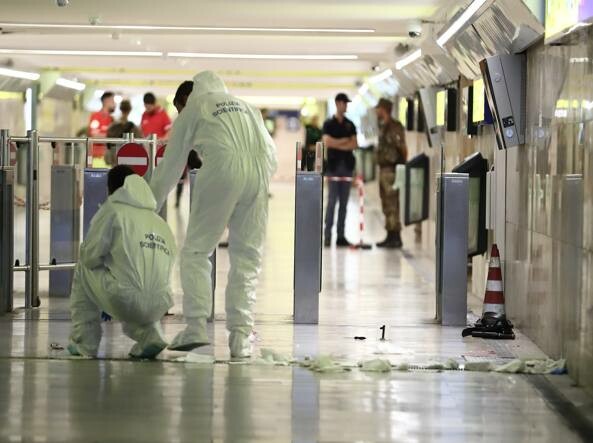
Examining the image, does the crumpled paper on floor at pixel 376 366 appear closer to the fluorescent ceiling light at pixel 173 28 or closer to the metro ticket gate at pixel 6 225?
the metro ticket gate at pixel 6 225

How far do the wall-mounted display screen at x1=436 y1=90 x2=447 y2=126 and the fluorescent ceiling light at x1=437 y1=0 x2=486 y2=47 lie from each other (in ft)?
4.84

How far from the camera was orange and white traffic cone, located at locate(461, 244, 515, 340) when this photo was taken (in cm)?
882

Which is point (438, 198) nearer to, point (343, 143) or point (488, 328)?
point (488, 328)

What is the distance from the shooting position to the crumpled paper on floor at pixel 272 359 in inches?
298

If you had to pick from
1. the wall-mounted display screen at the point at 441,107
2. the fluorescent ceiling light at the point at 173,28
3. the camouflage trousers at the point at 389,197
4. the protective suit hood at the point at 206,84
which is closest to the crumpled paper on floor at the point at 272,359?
the protective suit hood at the point at 206,84

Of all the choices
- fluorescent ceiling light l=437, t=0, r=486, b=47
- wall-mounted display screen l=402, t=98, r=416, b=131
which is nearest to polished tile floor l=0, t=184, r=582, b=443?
fluorescent ceiling light l=437, t=0, r=486, b=47

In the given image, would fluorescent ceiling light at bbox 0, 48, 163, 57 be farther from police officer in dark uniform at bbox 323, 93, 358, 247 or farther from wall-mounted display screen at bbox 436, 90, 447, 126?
wall-mounted display screen at bbox 436, 90, 447, 126

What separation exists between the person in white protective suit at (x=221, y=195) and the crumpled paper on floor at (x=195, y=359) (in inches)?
5.7

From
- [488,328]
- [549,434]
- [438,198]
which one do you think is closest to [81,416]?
[549,434]

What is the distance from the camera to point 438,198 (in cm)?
977

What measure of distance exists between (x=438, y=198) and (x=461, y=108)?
4024 millimetres

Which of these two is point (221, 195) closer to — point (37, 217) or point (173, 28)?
point (37, 217)

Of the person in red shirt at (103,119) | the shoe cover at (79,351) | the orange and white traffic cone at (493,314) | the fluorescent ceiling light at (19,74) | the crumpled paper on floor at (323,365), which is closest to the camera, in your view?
the crumpled paper on floor at (323,365)

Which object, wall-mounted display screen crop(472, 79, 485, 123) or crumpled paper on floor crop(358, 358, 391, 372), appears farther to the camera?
wall-mounted display screen crop(472, 79, 485, 123)
